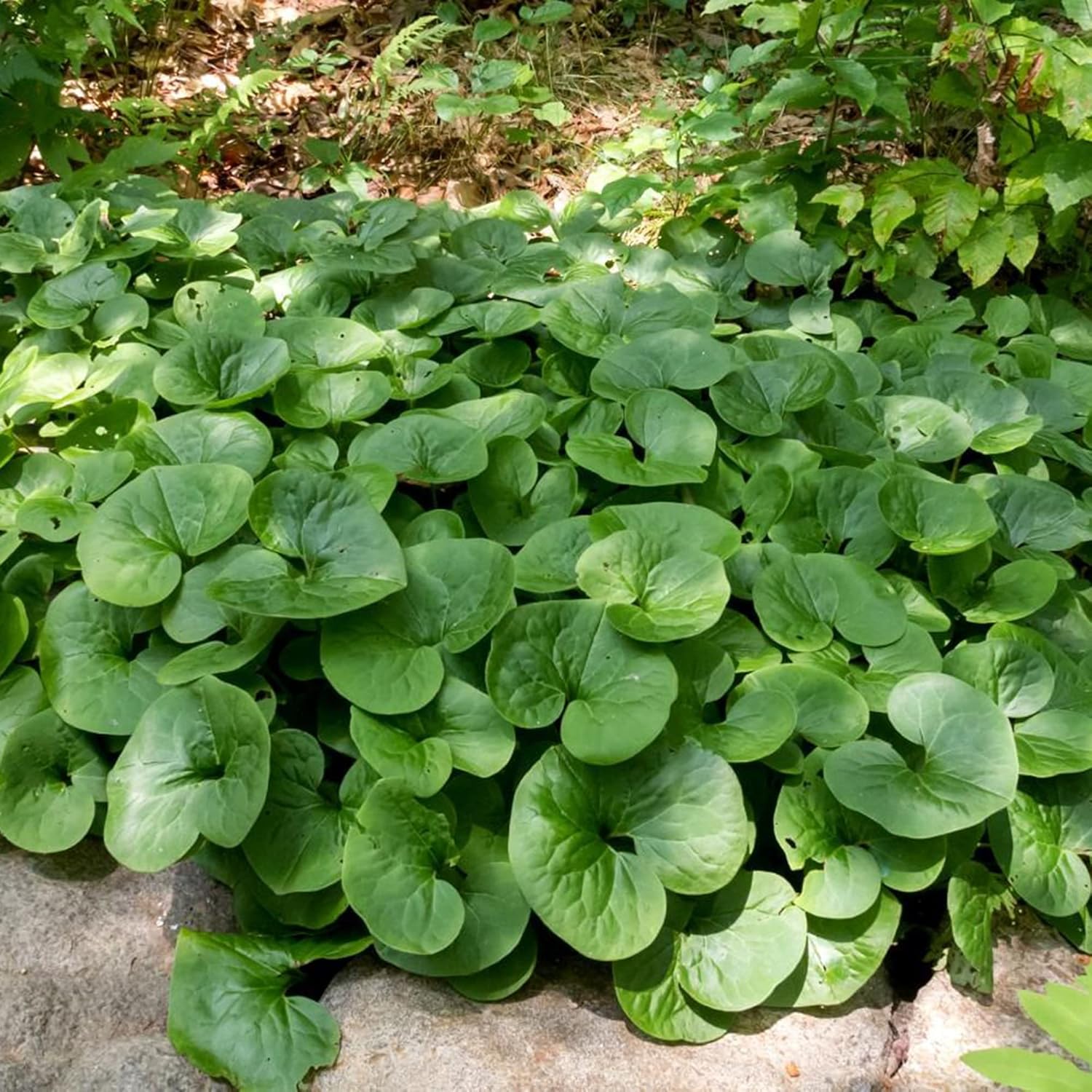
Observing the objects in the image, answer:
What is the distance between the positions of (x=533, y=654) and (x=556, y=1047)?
2.11ft

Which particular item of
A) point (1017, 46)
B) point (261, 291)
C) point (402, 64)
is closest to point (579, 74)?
point (402, 64)

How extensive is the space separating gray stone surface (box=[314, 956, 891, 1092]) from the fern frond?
394 cm

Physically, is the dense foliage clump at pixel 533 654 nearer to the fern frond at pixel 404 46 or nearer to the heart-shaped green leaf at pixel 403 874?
the heart-shaped green leaf at pixel 403 874

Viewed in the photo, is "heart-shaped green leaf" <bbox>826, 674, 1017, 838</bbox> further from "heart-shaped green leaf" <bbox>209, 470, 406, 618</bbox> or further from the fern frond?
the fern frond

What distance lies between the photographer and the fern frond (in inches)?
169

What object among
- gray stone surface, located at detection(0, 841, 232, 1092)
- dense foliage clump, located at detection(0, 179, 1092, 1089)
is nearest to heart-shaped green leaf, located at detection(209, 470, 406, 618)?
dense foliage clump, located at detection(0, 179, 1092, 1089)

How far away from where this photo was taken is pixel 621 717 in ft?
5.30

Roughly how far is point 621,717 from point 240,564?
0.76 m

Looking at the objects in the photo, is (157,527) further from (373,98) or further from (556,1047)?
(373,98)

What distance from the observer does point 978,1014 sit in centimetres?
165

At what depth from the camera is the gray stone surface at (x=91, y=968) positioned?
58.4 inches

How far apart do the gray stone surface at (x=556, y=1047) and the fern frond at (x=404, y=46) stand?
12.9ft

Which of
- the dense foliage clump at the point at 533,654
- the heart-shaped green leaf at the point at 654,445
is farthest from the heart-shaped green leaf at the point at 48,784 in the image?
the heart-shaped green leaf at the point at 654,445

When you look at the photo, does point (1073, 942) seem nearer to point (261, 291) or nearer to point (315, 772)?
point (315, 772)
